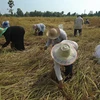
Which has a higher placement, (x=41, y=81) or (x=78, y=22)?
(x=78, y=22)

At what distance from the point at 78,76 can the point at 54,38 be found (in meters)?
0.83

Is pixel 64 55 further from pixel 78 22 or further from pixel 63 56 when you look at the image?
pixel 78 22

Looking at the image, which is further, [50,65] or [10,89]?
[50,65]

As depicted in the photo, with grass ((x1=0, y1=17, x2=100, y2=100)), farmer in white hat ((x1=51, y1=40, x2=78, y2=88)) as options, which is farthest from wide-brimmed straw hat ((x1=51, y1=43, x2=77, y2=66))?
grass ((x1=0, y1=17, x2=100, y2=100))

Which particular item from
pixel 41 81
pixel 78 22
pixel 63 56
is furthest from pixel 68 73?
pixel 78 22

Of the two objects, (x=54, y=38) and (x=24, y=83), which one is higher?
(x=54, y=38)

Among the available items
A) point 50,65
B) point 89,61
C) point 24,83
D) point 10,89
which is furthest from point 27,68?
point 89,61

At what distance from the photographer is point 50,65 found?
156 inches

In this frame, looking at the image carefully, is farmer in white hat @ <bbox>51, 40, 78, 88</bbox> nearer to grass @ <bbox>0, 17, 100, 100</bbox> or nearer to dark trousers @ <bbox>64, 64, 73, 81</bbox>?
grass @ <bbox>0, 17, 100, 100</bbox>

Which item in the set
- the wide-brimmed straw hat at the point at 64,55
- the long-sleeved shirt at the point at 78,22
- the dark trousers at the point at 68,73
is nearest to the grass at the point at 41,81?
the dark trousers at the point at 68,73

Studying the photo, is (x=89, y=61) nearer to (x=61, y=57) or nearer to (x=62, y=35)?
(x=62, y=35)

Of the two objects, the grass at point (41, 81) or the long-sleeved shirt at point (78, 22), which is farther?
the long-sleeved shirt at point (78, 22)

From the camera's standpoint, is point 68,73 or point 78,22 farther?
point 78,22

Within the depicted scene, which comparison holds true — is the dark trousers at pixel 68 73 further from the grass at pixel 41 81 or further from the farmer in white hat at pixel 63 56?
the farmer in white hat at pixel 63 56
